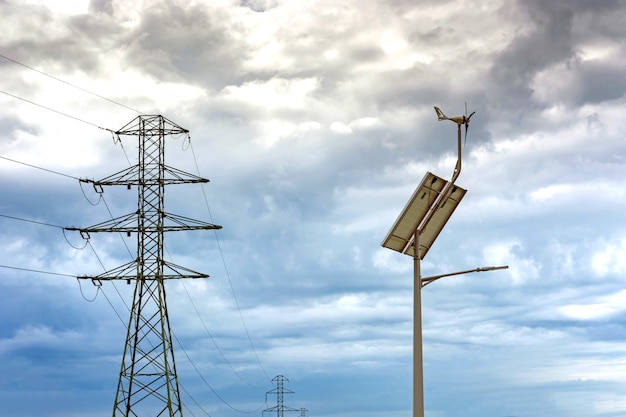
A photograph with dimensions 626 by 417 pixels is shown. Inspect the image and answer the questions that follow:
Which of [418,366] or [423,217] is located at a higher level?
[423,217]

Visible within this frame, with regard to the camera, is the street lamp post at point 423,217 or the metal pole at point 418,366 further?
the street lamp post at point 423,217

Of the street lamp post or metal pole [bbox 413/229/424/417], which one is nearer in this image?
metal pole [bbox 413/229/424/417]

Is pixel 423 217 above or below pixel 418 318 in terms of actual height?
above

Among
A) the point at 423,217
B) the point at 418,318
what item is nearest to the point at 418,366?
the point at 418,318

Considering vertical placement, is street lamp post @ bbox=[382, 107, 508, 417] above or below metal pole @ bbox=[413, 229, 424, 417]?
above

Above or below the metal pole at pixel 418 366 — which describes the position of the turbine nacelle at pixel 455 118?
above

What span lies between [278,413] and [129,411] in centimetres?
9860

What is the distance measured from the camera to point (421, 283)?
3662 cm

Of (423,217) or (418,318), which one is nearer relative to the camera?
(418,318)

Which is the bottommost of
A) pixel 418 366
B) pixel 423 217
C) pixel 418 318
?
pixel 418 366

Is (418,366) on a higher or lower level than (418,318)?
lower

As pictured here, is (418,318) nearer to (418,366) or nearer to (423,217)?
(418,366)

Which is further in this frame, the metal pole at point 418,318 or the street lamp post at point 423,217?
the street lamp post at point 423,217

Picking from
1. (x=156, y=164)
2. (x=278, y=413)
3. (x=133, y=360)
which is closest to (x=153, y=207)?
(x=156, y=164)
